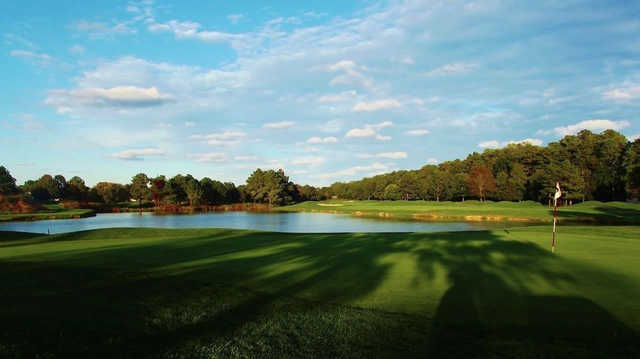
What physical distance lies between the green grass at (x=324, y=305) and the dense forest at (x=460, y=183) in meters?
65.8

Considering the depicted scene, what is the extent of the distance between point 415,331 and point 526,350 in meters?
→ 1.67

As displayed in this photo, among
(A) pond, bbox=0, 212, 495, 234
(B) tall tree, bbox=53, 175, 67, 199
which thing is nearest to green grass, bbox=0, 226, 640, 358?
(A) pond, bbox=0, 212, 495, 234

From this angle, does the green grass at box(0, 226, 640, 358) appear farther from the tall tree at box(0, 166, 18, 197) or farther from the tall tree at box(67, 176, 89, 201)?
the tall tree at box(0, 166, 18, 197)

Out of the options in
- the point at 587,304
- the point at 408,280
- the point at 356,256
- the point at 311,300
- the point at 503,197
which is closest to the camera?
the point at 587,304

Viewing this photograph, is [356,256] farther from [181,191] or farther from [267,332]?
[181,191]

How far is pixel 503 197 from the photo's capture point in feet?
328

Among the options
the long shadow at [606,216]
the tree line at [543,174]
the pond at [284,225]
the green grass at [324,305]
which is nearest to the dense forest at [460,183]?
the tree line at [543,174]

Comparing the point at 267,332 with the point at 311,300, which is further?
the point at 311,300

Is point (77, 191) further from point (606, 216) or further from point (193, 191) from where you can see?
point (606, 216)

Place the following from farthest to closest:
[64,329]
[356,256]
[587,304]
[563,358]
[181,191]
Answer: [181,191], [356,256], [587,304], [64,329], [563,358]

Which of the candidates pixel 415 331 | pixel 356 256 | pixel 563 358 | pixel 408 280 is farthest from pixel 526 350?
pixel 356 256

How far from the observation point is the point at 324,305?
855cm

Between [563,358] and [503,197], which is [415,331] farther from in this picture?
[503,197]

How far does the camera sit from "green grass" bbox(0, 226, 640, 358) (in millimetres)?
6141
